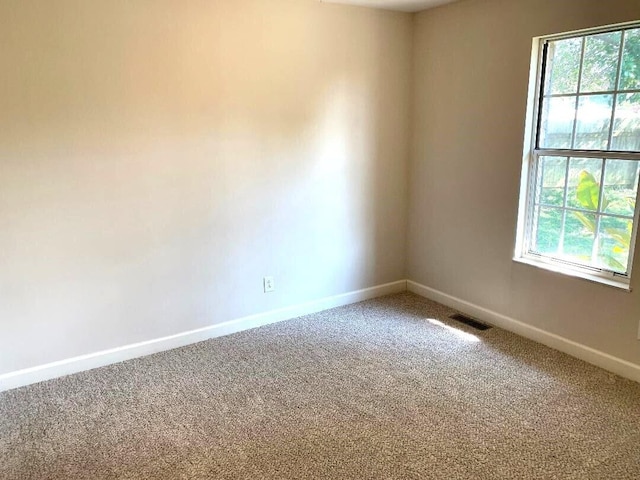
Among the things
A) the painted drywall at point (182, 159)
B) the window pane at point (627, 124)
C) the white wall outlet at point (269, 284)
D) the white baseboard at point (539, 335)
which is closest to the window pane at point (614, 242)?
the window pane at point (627, 124)

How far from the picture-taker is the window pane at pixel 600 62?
2.63m

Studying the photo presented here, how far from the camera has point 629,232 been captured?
2658 millimetres

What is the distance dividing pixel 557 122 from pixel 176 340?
2708mm

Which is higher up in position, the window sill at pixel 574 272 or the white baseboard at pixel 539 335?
the window sill at pixel 574 272

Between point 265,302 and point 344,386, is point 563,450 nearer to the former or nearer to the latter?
point 344,386

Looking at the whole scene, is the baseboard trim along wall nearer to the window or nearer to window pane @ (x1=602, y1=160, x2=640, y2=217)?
the window

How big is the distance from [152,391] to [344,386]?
1.03 meters

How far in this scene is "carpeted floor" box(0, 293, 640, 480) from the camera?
2.04 m

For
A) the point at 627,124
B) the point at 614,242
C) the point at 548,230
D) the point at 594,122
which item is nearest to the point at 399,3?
the point at 594,122

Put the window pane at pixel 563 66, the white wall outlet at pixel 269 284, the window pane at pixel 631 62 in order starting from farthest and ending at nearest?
the white wall outlet at pixel 269 284
the window pane at pixel 563 66
the window pane at pixel 631 62

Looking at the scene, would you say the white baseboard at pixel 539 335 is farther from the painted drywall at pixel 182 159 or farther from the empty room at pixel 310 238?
the painted drywall at pixel 182 159

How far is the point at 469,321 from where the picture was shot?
137 inches

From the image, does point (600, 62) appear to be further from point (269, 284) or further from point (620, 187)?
point (269, 284)

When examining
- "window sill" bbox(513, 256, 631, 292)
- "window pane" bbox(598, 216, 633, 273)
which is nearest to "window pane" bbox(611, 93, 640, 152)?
"window pane" bbox(598, 216, 633, 273)
